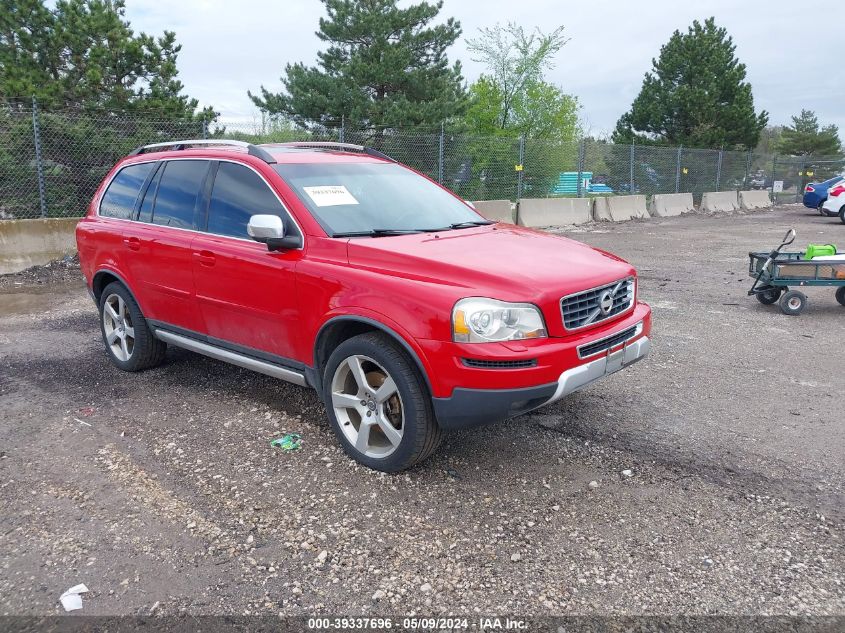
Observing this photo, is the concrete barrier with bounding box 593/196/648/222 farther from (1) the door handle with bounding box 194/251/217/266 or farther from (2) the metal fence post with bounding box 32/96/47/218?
(1) the door handle with bounding box 194/251/217/266

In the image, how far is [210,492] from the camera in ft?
11.8

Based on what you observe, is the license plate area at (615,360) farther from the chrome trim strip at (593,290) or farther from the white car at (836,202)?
the white car at (836,202)

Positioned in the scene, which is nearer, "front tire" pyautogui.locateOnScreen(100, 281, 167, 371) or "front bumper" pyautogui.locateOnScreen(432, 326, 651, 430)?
"front bumper" pyautogui.locateOnScreen(432, 326, 651, 430)

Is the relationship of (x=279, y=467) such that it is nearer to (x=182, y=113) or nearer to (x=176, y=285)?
(x=176, y=285)

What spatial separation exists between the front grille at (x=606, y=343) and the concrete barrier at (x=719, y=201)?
24441mm

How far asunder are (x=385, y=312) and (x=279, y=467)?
1.18 metres

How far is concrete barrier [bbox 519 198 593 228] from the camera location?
58.2 ft

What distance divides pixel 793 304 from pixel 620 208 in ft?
46.4

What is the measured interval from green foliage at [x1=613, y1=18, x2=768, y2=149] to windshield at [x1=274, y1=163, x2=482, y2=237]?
3182cm

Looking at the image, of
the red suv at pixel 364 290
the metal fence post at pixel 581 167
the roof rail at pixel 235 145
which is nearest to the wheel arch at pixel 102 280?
the red suv at pixel 364 290

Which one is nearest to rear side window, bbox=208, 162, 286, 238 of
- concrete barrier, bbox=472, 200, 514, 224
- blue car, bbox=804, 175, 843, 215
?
concrete barrier, bbox=472, 200, 514, 224

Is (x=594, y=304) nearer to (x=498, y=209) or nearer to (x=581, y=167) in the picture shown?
(x=498, y=209)

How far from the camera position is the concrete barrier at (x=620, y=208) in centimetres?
2073

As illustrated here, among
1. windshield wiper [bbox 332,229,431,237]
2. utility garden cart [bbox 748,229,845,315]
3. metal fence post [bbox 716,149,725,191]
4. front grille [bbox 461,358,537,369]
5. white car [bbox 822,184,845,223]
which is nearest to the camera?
front grille [bbox 461,358,537,369]
